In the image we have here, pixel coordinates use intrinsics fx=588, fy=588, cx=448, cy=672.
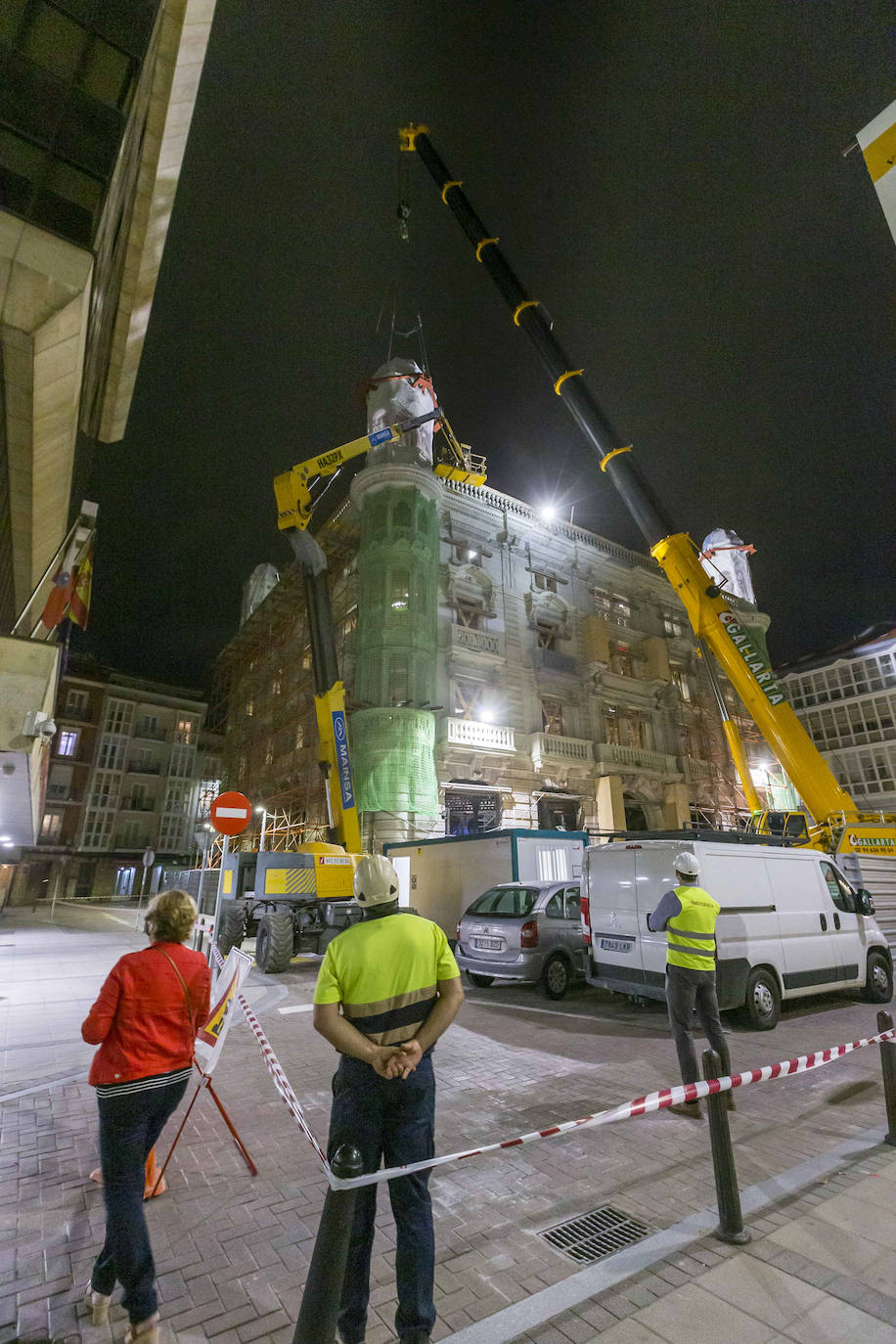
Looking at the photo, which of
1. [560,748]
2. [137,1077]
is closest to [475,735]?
[560,748]

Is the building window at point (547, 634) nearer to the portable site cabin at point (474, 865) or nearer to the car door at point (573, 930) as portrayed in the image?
the portable site cabin at point (474, 865)

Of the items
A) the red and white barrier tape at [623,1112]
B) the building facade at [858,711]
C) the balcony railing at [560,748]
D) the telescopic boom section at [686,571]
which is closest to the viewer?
the red and white barrier tape at [623,1112]

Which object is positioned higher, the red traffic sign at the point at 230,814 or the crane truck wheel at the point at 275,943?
the red traffic sign at the point at 230,814

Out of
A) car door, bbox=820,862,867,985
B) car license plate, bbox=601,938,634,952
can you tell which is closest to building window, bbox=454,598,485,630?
car door, bbox=820,862,867,985

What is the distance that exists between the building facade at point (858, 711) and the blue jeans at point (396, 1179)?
43269 mm

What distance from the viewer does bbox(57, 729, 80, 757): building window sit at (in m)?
43.4

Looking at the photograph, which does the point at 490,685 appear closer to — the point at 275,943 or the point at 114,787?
the point at 275,943

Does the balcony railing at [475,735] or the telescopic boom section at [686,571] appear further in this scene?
the balcony railing at [475,735]

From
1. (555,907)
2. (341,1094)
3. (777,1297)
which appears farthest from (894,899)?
(341,1094)

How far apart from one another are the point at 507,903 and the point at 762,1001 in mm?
4384

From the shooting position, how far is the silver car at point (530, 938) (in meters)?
9.59

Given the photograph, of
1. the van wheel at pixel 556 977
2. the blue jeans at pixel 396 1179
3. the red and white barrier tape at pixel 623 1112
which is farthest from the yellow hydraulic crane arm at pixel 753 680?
the blue jeans at pixel 396 1179

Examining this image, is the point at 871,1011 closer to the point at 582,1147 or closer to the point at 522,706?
the point at 582,1147

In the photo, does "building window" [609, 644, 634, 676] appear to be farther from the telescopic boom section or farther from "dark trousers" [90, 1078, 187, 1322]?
"dark trousers" [90, 1078, 187, 1322]
